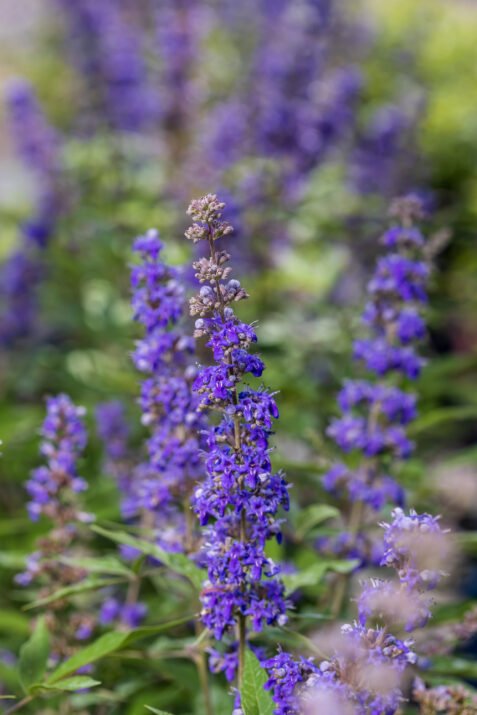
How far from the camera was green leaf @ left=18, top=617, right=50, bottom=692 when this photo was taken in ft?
9.93

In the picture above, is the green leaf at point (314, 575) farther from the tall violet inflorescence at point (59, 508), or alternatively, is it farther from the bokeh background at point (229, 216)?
the bokeh background at point (229, 216)

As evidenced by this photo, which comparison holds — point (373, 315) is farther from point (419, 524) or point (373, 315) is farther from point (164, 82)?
Result: point (164, 82)

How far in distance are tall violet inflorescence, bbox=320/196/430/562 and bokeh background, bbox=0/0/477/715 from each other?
45 cm

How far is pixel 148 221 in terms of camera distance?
26.2ft

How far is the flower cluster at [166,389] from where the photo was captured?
329 centimetres

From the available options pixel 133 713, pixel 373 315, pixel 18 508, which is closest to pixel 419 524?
pixel 373 315

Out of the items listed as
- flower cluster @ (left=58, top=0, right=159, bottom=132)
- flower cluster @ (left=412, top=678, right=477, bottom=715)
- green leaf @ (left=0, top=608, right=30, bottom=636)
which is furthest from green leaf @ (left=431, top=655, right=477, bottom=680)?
flower cluster @ (left=58, top=0, right=159, bottom=132)

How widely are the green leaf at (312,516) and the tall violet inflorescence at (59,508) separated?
2.64 ft

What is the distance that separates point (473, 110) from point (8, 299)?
25.6 feet

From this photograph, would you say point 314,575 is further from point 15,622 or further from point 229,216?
point 229,216

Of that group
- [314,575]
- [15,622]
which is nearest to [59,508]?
[15,622]

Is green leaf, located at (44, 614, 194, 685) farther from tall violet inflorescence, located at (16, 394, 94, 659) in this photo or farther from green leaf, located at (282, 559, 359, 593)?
tall violet inflorescence, located at (16, 394, 94, 659)

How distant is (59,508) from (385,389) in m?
1.43

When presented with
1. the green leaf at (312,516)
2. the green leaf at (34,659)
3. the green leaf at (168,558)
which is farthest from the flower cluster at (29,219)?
the green leaf at (168,558)
